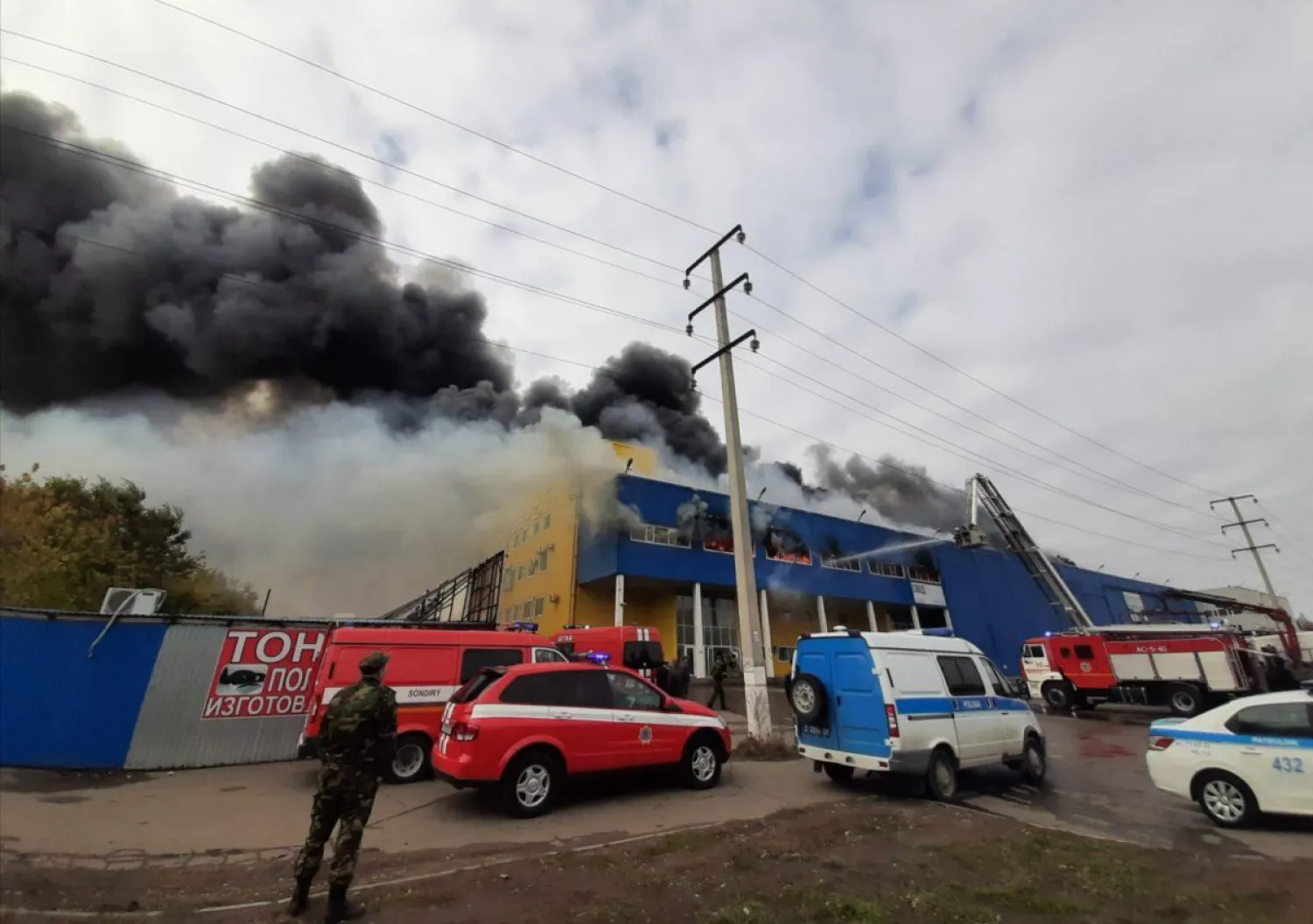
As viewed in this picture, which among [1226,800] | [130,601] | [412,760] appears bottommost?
[1226,800]

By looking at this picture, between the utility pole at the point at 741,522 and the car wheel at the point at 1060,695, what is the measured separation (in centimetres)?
1514

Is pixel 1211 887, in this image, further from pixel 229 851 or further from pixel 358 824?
pixel 229 851

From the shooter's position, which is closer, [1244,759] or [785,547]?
[1244,759]

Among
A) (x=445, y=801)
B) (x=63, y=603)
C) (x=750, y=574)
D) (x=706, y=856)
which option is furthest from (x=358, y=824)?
(x=63, y=603)

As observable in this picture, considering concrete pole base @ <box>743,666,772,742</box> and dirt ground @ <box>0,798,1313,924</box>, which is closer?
dirt ground @ <box>0,798,1313,924</box>

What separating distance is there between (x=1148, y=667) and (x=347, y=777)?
2510 centimetres

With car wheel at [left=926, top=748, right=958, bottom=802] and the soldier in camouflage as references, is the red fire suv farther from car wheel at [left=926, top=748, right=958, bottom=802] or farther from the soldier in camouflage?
car wheel at [left=926, top=748, right=958, bottom=802]

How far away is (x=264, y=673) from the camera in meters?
11.0

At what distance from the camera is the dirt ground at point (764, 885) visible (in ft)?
12.9

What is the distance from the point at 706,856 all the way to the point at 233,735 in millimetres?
9818

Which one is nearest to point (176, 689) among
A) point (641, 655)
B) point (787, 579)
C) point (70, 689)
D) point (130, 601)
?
point (130, 601)

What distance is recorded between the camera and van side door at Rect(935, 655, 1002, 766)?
27.3ft

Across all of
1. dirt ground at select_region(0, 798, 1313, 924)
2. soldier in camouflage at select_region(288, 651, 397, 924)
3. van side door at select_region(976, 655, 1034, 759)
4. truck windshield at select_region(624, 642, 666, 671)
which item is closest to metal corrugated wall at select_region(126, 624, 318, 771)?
dirt ground at select_region(0, 798, 1313, 924)

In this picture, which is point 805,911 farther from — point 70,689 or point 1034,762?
point 70,689
